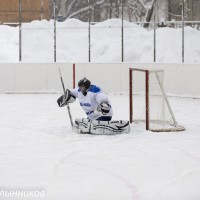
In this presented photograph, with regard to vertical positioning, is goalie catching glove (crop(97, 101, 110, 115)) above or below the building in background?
below

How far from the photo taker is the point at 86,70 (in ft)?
62.6

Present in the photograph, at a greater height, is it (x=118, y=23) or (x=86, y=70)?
(x=118, y=23)

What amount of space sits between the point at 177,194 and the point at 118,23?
17896 millimetres

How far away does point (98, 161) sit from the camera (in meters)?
8.09

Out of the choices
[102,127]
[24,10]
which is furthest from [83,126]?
[24,10]

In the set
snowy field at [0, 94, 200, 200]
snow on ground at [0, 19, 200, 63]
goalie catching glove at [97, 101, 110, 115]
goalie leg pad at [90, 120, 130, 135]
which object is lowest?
snowy field at [0, 94, 200, 200]

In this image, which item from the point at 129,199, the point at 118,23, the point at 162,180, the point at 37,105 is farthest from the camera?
the point at 118,23

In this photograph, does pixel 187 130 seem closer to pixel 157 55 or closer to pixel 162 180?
pixel 162 180

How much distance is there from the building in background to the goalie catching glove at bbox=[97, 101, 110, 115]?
17.1 m

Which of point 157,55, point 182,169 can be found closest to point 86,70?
point 157,55

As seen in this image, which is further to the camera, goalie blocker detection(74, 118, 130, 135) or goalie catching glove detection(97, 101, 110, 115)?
goalie blocker detection(74, 118, 130, 135)

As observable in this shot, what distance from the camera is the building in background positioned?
27.2 metres

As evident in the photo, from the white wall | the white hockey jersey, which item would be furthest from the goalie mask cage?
the white wall

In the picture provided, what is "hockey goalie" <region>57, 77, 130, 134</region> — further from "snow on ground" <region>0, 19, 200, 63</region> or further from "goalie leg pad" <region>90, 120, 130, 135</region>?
"snow on ground" <region>0, 19, 200, 63</region>
